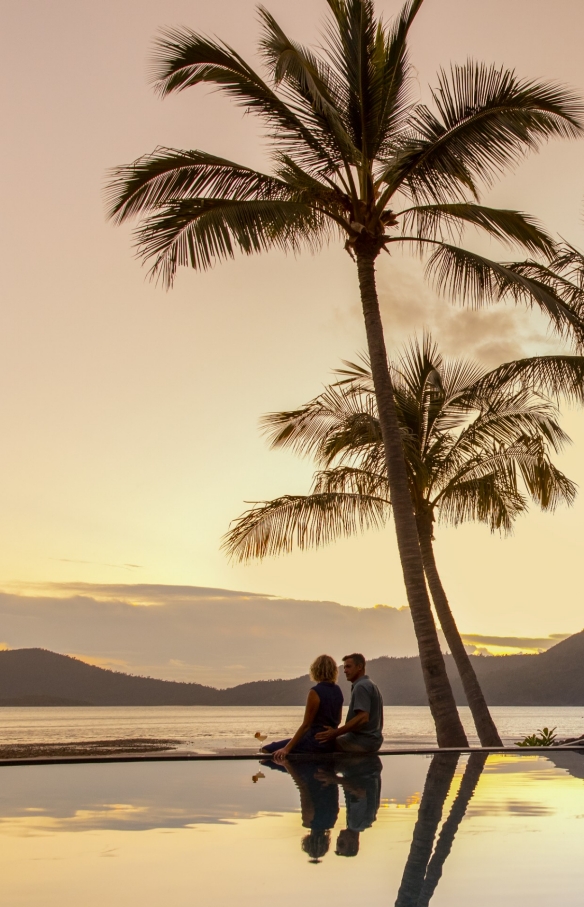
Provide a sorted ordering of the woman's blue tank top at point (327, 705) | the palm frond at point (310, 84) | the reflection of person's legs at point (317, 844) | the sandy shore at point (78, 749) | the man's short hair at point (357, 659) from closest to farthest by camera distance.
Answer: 1. the reflection of person's legs at point (317, 844)
2. the woman's blue tank top at point (327, 705)
3. the man's short hair at point (357, 659)
4. the palm frond at point (310, 84)
5. the sandy shore at point (78, 749)

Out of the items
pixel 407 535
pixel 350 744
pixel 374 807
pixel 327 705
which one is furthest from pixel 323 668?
pixel 407 535

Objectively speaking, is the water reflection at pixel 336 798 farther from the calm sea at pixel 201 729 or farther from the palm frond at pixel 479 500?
the palm frond at pixel 479 500

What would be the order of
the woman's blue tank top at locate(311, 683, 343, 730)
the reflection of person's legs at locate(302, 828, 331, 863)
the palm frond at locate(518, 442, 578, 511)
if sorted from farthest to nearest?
the palm frond at locate(518, 442, 578, 511), the woman's blue tank top at locate(311, 683, 343, 730), the reflection of person's legs at locate(302, 828, 331, 863)

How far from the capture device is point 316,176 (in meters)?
11.1

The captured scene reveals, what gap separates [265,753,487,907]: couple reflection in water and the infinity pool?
0.4 inches

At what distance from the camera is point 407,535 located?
10.5m

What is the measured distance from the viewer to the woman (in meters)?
6.60

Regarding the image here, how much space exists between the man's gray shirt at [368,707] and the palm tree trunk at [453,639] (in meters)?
7.90

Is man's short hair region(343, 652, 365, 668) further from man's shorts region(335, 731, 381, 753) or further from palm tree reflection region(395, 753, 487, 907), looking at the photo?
palm tree reflection region(395, 753, 487, 907)

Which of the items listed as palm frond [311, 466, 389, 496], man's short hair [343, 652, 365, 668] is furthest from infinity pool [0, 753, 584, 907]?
palm frond [311, 466, 389, 496]

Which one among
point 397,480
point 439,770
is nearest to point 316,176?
point 397,480

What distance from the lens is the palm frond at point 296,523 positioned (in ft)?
47.9

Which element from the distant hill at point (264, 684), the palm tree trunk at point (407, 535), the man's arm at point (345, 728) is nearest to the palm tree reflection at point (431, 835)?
the man's arm at point (345, 728)

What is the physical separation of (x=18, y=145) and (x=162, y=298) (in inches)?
212
